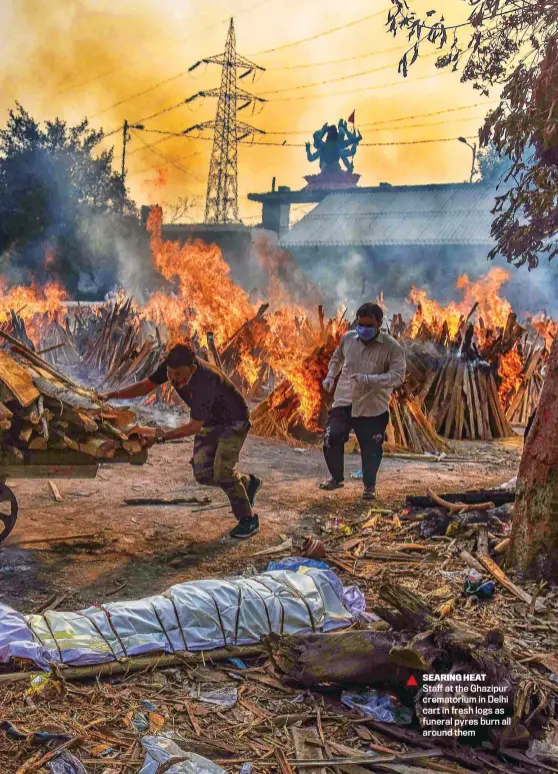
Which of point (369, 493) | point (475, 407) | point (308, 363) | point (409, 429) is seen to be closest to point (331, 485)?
point (369, 493)

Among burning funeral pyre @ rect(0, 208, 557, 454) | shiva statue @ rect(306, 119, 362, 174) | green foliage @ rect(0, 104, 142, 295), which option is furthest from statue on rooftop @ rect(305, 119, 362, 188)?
burning funeral pyre @ rect(0, 208, 557, 454)

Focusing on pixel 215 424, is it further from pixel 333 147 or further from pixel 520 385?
pixel 333 147

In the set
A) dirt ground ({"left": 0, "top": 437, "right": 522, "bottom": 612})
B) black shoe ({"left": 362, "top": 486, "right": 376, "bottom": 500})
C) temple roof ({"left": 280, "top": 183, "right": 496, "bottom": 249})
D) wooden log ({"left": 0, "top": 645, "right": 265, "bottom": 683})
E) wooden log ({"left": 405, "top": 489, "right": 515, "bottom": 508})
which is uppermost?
temple roof ({"left": 280, "top": 183, "right": 496, "bottom": 249})

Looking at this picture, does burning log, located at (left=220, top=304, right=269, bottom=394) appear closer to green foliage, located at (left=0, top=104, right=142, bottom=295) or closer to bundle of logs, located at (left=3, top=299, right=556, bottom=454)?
bundle of logs, located at (left=3, top=299, right=556, bottom=454)

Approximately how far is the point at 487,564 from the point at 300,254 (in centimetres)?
2788

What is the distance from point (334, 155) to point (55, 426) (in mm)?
33930

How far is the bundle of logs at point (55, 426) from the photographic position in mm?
5055

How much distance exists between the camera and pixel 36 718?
3.15 metres

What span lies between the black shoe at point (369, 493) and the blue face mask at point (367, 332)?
1552 millimetres

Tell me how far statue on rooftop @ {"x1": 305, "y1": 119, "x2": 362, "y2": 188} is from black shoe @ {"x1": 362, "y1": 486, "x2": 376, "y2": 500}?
30.7m

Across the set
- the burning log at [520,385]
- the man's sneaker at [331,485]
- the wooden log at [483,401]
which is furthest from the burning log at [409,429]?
the burning log at [520,385]

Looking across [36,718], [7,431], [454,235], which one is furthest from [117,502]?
[454,235]

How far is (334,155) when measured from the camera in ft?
120

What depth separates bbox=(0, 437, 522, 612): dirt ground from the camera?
5.02m
